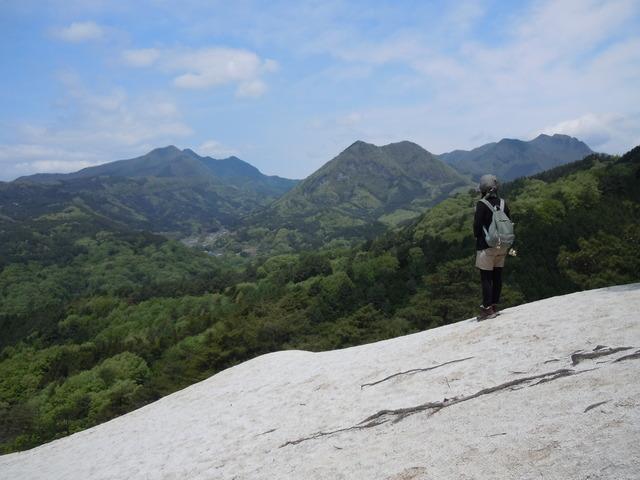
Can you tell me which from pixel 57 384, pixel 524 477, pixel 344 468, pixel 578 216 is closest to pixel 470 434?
pixel 524 477

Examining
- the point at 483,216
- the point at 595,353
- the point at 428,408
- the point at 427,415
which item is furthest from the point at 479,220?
the point at 427,415

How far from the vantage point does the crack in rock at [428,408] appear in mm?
8719

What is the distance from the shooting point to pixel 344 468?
25.9 feet

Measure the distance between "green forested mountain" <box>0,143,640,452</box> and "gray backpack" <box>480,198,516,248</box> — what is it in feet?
149

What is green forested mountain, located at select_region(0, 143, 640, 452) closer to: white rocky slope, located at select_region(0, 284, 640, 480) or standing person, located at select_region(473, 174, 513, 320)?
standing person, located at select_region(473, 174, 513, 320)

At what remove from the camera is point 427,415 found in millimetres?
8828

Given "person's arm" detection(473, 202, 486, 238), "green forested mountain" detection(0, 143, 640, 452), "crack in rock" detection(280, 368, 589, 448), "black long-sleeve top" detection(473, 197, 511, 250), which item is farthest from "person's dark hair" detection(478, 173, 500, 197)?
"green forested mountain" detection(0, 143, 640, 452)

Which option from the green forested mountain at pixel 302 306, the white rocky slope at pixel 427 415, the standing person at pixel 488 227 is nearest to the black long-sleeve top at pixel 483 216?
the standing person at pixel 488 227

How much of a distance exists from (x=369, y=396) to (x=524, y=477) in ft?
16.8

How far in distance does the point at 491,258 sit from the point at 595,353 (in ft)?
11.8

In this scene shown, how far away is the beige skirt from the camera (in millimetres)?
11881

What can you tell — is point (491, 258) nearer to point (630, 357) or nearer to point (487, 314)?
point (487, 314)

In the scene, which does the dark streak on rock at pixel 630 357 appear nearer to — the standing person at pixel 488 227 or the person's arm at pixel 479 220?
the standing person at pixel 488 227

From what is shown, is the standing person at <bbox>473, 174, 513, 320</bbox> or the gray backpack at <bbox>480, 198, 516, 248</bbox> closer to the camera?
the gray backpack at <bbox>480, 198, 516, 248</bbox>
